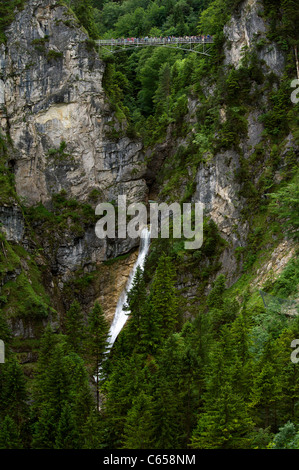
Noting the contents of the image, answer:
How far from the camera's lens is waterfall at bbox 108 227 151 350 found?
186 ft

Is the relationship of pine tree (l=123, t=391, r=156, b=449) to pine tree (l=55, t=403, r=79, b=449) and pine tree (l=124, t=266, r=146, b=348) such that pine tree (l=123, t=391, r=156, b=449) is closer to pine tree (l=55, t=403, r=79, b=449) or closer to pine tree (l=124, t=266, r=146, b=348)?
pine tree (l=55, t=403, r=79, b=449)

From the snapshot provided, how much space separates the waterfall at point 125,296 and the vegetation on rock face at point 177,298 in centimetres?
206

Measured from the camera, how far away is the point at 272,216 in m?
48.0

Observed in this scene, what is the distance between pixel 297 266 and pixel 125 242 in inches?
1098

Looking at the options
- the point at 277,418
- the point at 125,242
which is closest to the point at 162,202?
the point at 125,242

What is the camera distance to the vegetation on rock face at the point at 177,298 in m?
29.0

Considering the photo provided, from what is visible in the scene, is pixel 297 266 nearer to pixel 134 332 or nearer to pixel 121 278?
pixel 134 332

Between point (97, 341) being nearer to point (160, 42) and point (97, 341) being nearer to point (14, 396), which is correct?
point (14, 396)

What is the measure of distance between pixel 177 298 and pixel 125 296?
12.1m

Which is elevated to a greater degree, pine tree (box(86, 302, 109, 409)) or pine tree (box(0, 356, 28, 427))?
pine tree (box(86, 302, 109, 409))

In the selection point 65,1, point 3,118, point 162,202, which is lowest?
point 162,202

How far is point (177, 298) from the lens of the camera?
48906mm

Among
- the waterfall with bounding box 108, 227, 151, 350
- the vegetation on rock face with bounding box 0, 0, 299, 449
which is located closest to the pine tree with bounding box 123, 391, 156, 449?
the vegetation on rock face with bounding box 0, 0, 299, 449

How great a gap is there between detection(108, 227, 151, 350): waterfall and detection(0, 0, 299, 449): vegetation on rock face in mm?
2061
